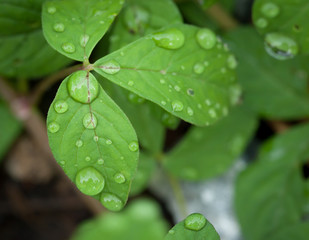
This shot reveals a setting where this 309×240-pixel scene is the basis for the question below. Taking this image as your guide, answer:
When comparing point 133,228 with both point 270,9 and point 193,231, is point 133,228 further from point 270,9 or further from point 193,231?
point 270,9

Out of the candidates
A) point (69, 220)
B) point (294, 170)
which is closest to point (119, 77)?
point (294, 170)

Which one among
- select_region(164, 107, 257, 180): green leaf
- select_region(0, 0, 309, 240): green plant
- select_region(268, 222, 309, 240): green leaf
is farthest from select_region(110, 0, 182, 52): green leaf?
select_region(268, 222, 309, 240): green leaf

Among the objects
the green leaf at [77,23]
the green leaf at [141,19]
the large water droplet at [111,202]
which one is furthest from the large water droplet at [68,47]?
the large water droplet at [111,202]

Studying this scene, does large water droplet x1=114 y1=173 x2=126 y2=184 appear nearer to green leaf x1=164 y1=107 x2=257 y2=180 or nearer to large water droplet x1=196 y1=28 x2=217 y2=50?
large water droplet x1=196 y1=28 x2=217 y2=50

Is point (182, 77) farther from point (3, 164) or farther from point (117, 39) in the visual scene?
point (3, 164)

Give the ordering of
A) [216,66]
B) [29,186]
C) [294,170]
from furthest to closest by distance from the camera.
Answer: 1. [29,186]
2. [294,170]
3. [216,66]

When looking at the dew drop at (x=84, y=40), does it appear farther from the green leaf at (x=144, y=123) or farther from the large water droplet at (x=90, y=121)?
the green leaf at (x=144, y=123)
